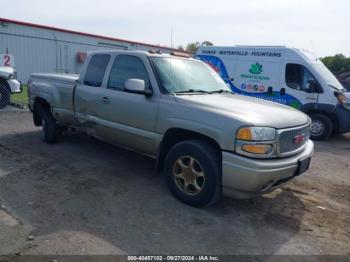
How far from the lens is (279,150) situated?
3.80 m

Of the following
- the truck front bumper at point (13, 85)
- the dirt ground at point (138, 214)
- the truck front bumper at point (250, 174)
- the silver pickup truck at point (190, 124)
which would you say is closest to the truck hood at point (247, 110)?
the silver pickup truck at point (190, 124)

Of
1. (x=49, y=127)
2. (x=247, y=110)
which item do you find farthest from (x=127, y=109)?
(x=49, y=127)

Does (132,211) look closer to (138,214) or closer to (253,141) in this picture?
(138,214)

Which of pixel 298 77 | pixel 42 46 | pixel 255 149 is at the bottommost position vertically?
pixel 255 149

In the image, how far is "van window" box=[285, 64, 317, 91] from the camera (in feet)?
30.8

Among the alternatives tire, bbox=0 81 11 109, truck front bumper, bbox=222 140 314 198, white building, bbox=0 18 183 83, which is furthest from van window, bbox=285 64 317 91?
white building, bbox=0 18 183 83

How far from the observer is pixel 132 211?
4012mm

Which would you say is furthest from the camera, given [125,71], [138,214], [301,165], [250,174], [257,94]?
[257,94]

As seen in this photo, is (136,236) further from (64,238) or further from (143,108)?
(143,108)

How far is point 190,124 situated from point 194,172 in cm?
58

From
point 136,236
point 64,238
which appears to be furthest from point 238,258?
point 64,238

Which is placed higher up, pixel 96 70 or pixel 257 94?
pixel 96 70

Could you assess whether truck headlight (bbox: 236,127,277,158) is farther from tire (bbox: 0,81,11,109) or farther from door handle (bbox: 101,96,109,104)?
tire (bbox: 0,81,11,109)

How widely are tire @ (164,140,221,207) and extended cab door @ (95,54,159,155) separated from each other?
1.56 ft
